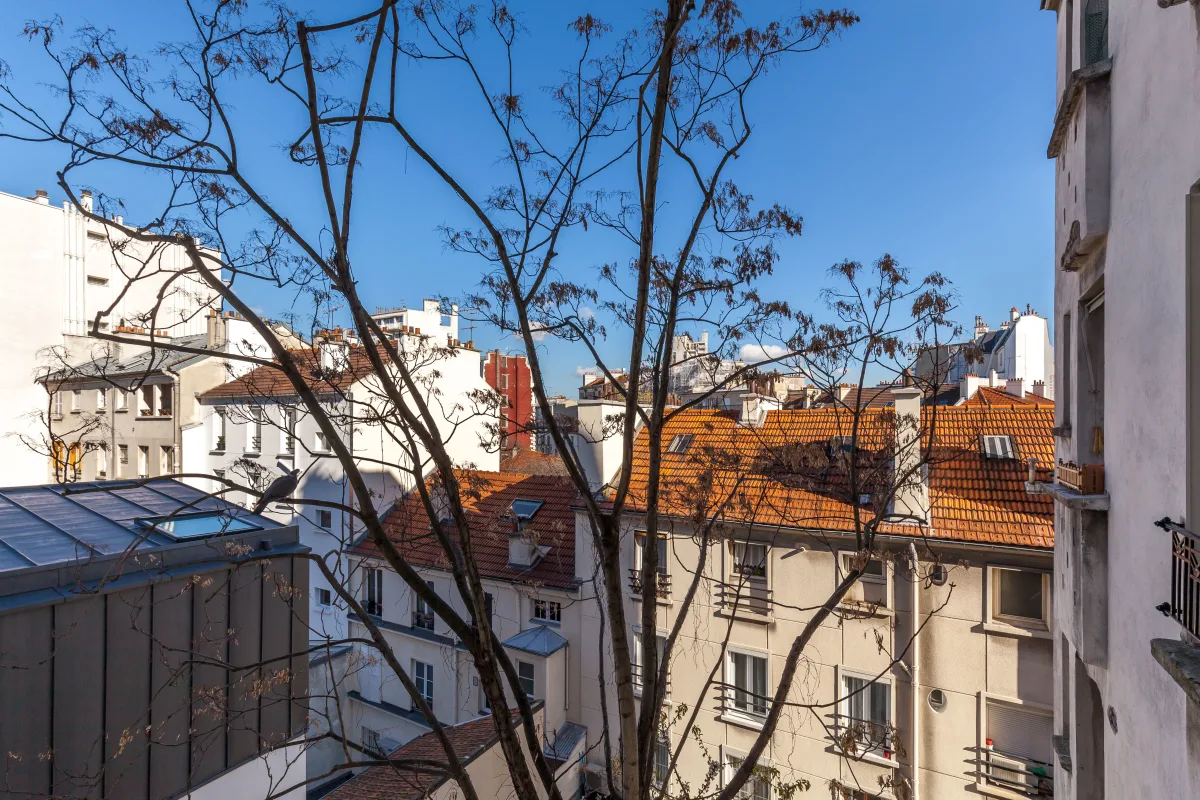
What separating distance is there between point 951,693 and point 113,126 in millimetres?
12395

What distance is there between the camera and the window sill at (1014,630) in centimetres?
928

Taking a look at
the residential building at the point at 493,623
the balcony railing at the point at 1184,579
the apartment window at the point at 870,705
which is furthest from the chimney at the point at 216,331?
the balcony railing at the point at 1184,579

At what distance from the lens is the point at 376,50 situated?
12.1 ft

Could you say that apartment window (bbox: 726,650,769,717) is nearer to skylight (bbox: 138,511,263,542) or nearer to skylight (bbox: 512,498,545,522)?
skylight (bbox: 512,498,545,522)

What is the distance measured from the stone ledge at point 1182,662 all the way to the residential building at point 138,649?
4.98 meters

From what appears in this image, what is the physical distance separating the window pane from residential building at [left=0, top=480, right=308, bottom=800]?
10061 mm

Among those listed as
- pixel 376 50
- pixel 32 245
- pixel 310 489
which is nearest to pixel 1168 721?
pixel 376 50

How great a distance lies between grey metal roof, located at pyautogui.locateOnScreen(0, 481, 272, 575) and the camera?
5969 mm

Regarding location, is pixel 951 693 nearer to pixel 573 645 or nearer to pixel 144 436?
pixel 573 645

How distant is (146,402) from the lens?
868 inches

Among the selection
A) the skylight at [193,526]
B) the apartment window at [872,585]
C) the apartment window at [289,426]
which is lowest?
the apartment window at [872,585]

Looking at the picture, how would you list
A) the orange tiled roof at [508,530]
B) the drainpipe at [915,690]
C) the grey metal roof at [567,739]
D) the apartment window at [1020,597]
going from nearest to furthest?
the apartment window at [1020,597], the drainpipe at [915,690], the grey metal roof at [567,739], the orange tiled roof at [508,530]

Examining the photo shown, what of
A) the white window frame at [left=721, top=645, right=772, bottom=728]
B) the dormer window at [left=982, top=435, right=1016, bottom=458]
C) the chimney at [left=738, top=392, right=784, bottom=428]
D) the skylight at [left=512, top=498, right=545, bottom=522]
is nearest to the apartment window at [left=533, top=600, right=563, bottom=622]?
the skylight at [left=512, top=498, right=545, bottom=522]

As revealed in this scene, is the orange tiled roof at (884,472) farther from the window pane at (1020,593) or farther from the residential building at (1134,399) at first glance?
the residential building at (1134,399)
